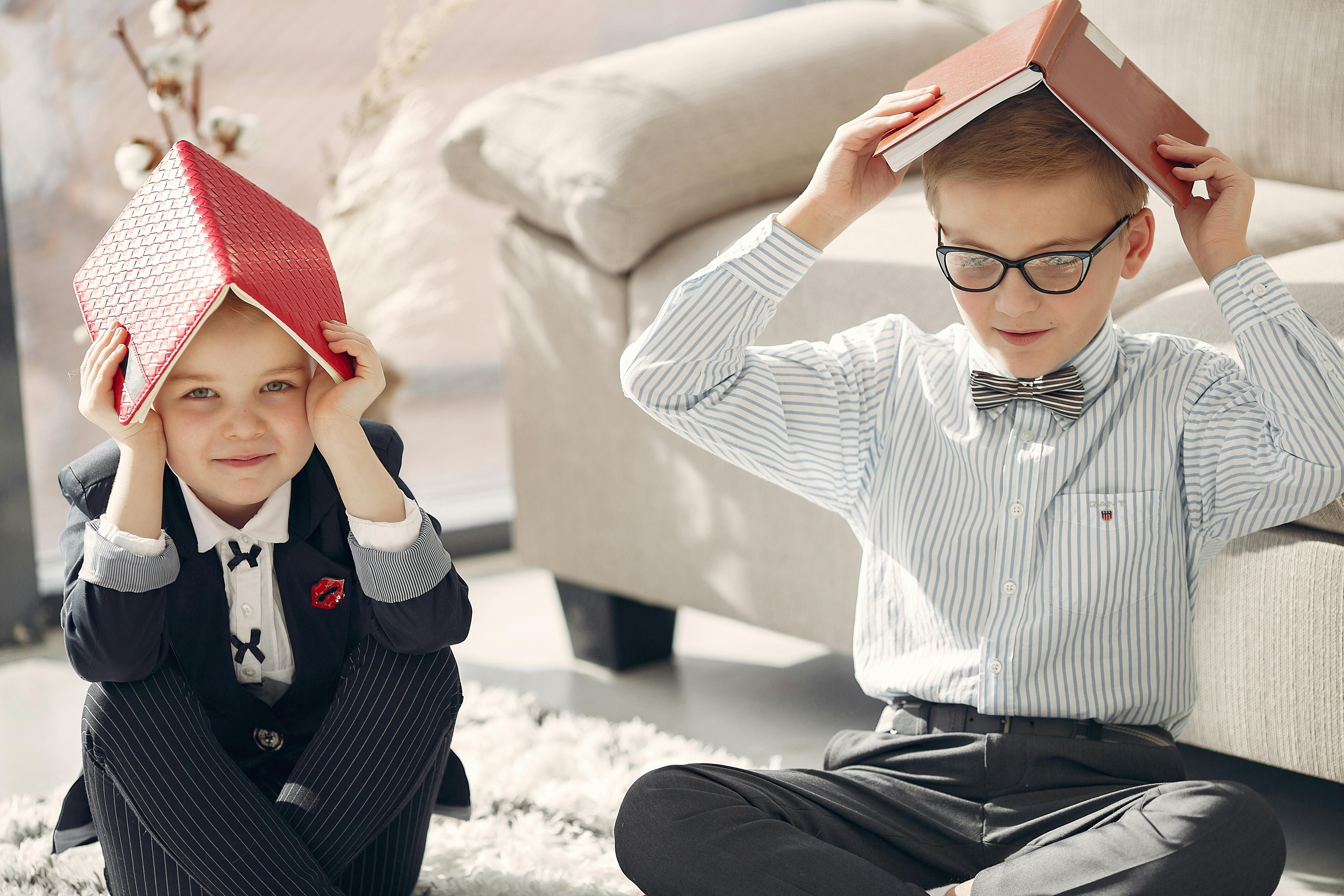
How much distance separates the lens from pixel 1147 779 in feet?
3.59

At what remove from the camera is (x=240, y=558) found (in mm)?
1144

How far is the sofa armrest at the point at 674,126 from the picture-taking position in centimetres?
167

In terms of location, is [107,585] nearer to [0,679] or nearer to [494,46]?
[0,679]

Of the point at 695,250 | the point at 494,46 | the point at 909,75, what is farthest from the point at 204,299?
the point at 494,46

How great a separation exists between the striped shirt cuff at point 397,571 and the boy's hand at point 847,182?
1.34 ft

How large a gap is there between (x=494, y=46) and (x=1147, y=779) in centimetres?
194

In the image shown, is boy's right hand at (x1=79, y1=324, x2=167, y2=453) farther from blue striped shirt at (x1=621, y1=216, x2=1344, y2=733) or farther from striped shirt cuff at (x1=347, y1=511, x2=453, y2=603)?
blue striped shirt at (x1=621, y1=216, x2=1344, y2=733)

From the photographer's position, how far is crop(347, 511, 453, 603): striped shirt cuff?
3.60ft

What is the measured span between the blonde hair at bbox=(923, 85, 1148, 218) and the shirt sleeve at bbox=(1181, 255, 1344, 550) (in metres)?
0.12

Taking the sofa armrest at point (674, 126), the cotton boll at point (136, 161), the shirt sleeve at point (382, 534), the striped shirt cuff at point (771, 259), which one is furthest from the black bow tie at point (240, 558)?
the cotton boll at point (136, 161)

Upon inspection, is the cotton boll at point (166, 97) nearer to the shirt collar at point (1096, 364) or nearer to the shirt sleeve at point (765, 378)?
the shirt sleeve at point (765, 378)

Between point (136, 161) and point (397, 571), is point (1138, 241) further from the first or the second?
point (136, 161)

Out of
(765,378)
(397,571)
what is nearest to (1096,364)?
(765,378)

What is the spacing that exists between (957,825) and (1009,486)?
28cm
